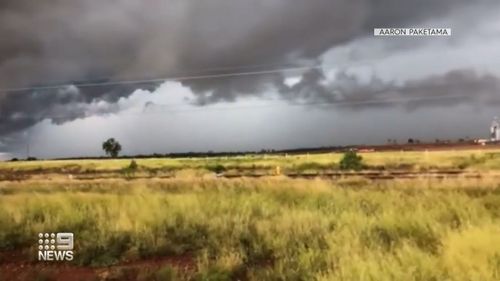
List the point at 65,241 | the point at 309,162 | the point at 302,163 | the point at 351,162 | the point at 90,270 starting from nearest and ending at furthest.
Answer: the point at 90,270
the point at 65,241
the point at 351,162
the point at 302,163
the point at 309,162

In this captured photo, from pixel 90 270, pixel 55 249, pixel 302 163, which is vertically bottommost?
pixel 90 270

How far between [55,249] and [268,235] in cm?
218

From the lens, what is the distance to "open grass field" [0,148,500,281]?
4.81m

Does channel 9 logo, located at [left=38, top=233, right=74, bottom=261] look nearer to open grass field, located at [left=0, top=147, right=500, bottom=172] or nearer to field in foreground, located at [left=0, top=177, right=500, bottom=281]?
field in foreground, located at [left=0, top=177, right=500, bottom=281]

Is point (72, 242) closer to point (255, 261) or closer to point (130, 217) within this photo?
point (130, 217)

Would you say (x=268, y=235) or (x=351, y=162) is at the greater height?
(x=351, y=162)

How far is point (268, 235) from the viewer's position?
6090 mm

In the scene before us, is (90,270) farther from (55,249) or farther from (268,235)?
(268,235)

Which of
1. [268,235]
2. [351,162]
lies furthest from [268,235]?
[351,162]

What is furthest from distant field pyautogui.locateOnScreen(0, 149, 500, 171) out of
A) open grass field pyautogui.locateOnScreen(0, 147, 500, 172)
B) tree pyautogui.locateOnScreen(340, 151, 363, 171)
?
tree pyautogui.locateOnScreen(340, 151, 363, 171)

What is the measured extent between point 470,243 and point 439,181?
17.9 feet

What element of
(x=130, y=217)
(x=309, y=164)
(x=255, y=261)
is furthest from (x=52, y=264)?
(x=309, y=164)

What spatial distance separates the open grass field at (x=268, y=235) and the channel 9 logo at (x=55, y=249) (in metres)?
0.11

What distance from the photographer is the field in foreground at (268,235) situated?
4.80 m
